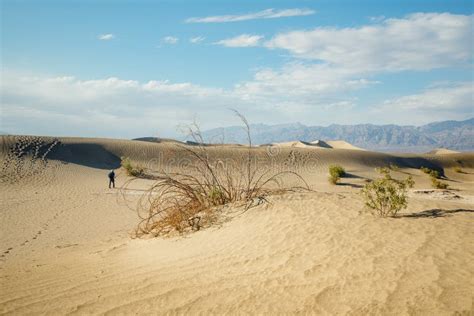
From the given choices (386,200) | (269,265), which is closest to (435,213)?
(386,200)

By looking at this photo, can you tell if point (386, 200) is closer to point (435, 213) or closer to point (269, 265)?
point (435, 213)

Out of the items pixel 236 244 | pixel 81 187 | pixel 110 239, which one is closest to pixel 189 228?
pixel 236 244

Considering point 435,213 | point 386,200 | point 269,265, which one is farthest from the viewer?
point 435,213

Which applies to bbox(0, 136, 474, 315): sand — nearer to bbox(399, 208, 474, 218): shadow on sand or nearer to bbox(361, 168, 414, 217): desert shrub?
bbox(399, 208, 474, 218): shadow on sand

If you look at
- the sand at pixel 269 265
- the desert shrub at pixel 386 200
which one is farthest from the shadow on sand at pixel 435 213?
the desert shrub at pixel 386 200

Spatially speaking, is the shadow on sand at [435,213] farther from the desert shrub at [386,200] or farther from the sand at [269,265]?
the desert shrub at [386,200]

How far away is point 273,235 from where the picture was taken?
5.63 meters

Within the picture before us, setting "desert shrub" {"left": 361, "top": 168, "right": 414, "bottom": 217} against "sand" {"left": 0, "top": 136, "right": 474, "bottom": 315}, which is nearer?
"sand" {"left": 0, "top": 136, "right": 474, "bottom": 315}

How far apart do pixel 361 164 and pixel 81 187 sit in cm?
2777

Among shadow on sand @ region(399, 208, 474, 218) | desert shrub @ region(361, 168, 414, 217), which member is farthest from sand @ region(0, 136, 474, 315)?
desert shrub @ region(361, 168, 414, 217)

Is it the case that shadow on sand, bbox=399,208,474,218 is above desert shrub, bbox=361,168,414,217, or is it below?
below

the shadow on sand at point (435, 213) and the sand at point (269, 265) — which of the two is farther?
the shadow on sand at point (435, 213)

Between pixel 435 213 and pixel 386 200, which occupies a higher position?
pixel 386 200

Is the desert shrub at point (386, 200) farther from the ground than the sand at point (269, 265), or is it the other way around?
the desert shrub at point (386, 200)
